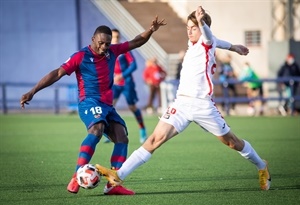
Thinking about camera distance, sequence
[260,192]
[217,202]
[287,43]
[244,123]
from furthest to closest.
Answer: [287,43] < [244,123] < [260,192] < [217,202]

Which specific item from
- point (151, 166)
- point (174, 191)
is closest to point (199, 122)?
point (174, 191)

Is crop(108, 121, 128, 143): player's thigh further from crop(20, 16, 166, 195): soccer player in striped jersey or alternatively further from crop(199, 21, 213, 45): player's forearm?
crop(199, 21, 213, 45): player's forearm

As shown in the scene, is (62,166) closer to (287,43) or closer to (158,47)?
(287,43)

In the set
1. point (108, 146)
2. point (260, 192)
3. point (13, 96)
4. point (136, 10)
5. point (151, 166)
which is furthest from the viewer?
point (136, 10)

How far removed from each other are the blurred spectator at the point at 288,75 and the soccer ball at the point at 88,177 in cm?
2286

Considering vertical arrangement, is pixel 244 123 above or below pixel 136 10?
below

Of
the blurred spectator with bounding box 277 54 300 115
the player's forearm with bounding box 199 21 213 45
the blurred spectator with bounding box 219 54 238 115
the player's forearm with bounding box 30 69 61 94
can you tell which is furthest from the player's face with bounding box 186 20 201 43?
the blurred spectator with bounding box 219 54 238 115

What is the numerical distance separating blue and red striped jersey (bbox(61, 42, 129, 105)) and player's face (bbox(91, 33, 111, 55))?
0.10 m

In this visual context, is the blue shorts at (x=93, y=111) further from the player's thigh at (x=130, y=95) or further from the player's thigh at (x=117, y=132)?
the player's thigh at (x=130, y=95)

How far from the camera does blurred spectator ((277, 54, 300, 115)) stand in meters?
33.2

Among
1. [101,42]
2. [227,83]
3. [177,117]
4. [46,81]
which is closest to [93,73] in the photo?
[101,42]

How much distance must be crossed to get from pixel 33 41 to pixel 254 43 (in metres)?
11.1

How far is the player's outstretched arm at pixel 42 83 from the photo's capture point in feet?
36.0

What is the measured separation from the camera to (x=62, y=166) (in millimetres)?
14898
